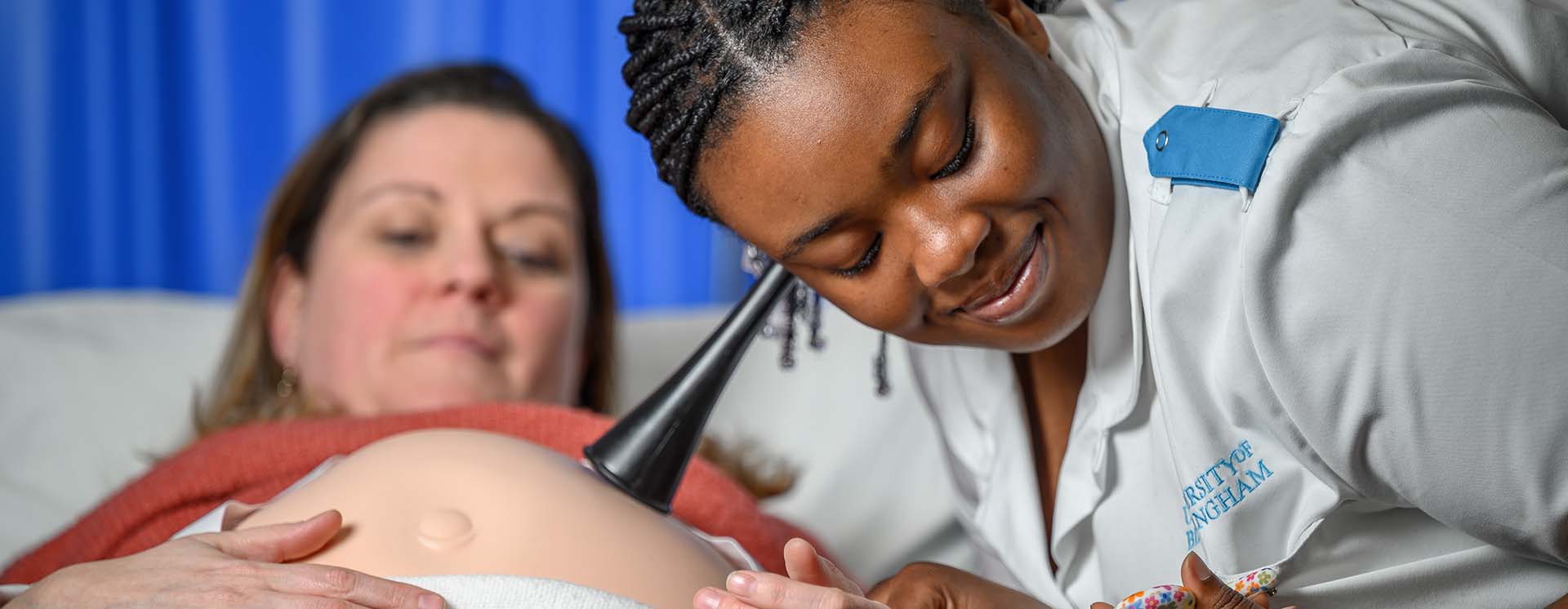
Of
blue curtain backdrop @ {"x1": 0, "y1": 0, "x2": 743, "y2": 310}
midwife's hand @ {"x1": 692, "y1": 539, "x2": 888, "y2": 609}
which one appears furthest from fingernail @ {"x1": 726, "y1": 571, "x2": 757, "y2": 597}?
blue curtain backdrop @ {"x1": 0, "y1": 0, "x2": 743, "y2": 310}

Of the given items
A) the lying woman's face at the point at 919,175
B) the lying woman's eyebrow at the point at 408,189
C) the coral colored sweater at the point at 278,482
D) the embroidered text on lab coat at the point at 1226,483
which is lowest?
the coral colored sweater at the point at 278,482

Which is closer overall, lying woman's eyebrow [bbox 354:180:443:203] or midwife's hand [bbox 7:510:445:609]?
midwife's hand [bbox 7:510:445:609]

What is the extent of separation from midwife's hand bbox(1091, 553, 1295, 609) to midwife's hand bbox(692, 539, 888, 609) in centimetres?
18

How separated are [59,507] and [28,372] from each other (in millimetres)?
294

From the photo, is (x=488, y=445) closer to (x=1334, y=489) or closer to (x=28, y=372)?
(x=1334, y=489)

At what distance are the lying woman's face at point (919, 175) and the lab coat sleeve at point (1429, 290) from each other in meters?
0.16

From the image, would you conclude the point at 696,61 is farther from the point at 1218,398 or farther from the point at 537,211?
the point at 537,211

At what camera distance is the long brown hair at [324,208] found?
1.69 metres

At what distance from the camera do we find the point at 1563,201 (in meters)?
0.71

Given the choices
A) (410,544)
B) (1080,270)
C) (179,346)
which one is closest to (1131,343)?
(1080,270)

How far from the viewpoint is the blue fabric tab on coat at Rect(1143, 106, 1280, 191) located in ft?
2.52

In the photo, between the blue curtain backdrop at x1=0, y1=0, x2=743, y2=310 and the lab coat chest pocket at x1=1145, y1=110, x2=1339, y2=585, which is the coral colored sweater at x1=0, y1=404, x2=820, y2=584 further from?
the blue curtain backdrop at x1=0, y1=0, x2=743, y2=310

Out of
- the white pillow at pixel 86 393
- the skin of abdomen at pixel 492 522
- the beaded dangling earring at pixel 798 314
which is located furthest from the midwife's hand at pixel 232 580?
the white pillow at pixel 86 393

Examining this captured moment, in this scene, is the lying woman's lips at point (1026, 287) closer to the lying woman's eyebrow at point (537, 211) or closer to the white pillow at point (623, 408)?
the white pillow at point (623, 408)
